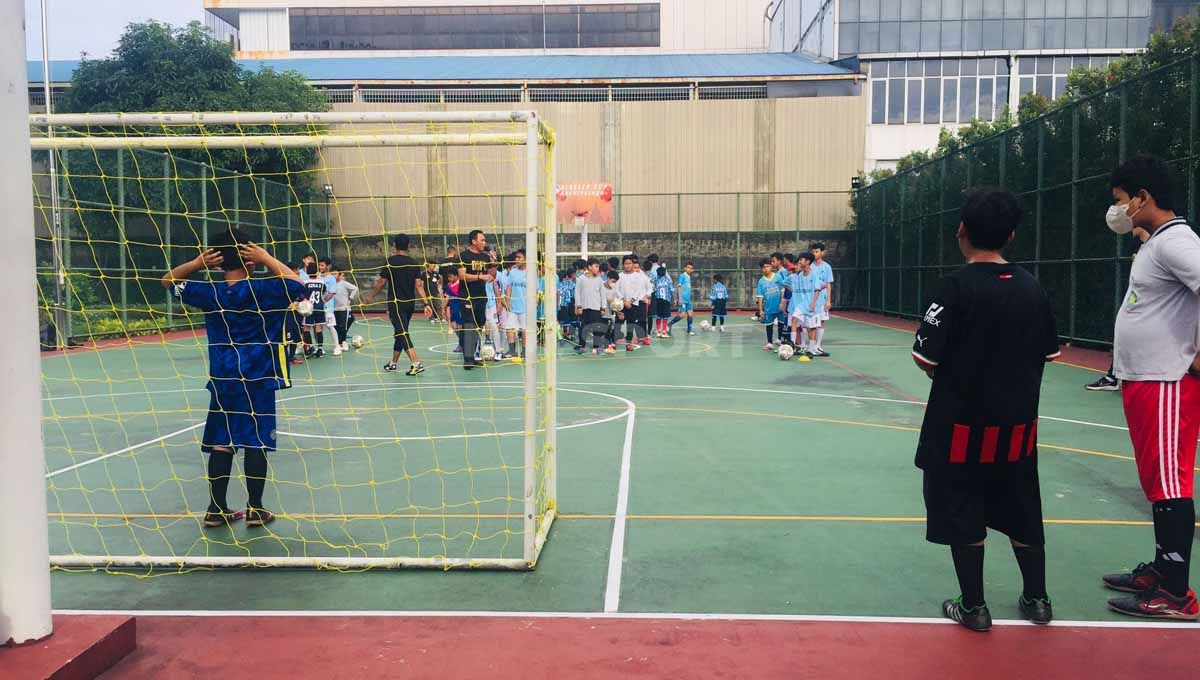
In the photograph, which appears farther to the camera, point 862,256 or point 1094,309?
point 862,256

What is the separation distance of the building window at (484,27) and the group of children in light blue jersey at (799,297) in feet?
106

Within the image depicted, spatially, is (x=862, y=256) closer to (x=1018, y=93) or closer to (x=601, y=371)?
(x=1018, y=93)

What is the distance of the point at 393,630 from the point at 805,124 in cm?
2944

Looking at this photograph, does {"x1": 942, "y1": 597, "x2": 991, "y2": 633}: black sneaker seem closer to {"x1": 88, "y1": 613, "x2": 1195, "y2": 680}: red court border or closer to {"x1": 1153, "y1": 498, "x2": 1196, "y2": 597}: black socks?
{"x1": 88, "y1": 613, "x2": 1195, "y2": 680}: red court border

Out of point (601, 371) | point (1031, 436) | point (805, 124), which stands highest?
point (805, 124)

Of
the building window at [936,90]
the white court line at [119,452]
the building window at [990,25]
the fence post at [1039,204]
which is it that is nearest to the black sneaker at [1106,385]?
the fence post at [1039,204]

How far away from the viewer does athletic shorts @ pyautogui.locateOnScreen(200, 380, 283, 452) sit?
16.7ft

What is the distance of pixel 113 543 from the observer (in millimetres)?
5047

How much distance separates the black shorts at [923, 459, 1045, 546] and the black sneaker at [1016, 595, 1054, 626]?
279 mm

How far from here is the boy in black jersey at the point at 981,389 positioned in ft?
11.7

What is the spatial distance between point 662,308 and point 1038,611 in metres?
15.9

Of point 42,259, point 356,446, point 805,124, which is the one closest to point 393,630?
point 356,446

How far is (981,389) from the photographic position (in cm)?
360

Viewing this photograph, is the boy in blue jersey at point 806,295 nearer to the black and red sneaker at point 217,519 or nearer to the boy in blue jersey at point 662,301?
the boy in blue jersey at point 662,301
